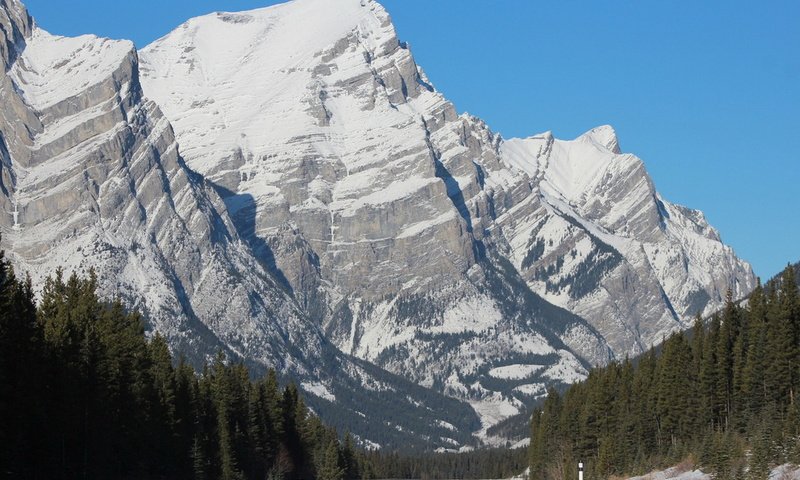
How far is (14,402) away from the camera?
9931 cm

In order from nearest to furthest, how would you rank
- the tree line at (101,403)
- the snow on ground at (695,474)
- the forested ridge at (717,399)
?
the snow on ground at (695,474), the tree line at (101,403), the forested ridge at (717,399)

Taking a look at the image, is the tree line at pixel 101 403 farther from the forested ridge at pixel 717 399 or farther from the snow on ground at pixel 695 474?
the snow on ground at pixel 695 474

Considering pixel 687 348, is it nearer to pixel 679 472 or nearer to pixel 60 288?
pixel 679 472

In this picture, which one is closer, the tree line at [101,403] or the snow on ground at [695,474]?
the snow on ground at [695,474]

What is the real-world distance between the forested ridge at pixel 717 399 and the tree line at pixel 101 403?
126 feet

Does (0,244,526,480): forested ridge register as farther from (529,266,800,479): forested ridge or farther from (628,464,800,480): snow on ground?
(628,464,800,480): snow on ground

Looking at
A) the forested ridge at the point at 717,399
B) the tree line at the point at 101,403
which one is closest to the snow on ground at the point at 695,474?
the forested ridge at the point at 717,399

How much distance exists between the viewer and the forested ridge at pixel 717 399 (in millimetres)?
128250

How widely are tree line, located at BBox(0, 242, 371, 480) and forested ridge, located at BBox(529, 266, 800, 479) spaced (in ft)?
126

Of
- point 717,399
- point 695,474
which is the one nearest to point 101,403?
point 695,474

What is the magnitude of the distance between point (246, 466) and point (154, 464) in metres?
35.1

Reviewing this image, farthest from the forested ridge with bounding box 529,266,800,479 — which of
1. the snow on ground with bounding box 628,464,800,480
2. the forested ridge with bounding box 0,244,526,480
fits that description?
the forested ridge with bounding box 0,244,526,480

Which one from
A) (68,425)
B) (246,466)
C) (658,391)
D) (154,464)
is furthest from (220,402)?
(68,425)

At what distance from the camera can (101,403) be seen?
12194 cm
